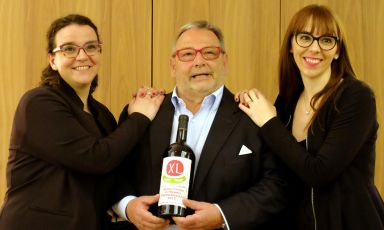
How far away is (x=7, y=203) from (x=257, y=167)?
2.98 feet

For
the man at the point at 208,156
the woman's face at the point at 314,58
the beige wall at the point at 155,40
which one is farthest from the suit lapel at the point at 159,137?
the beige wall at the point at 155,40

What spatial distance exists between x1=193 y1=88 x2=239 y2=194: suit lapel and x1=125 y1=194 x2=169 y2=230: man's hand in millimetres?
173

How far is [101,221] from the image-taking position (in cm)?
181

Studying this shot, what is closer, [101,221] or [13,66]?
[101,221]

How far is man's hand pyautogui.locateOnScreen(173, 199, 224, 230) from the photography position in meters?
1.56

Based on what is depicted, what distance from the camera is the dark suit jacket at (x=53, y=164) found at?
64.2 inches

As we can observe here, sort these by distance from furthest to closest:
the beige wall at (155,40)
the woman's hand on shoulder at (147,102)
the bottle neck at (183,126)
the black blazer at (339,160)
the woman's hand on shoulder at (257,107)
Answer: the beige wall at (155,40) → the woman's hand on shoulder at (147,102) → the woman's hand on shoulder at (257,107) → the black blazer at (339,160) → the bottle neck at (183,126)

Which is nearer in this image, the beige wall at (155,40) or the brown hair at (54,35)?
the brown hair at (54,35)

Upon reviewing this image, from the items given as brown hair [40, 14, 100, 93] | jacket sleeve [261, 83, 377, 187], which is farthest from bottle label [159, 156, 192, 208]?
brown hair [40, 14, 100, 93]

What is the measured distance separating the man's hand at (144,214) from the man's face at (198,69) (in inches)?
19.5

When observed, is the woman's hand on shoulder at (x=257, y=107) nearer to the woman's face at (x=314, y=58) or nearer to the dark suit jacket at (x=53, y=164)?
the woman's face at (x=314, y=58)

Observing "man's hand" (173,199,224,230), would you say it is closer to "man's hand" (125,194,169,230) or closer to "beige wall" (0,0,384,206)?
"man's hand" (125,194,169,230)

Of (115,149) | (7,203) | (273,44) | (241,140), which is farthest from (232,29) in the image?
(7,203)

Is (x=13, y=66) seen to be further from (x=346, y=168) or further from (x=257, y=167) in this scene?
(x=346, y=168)
